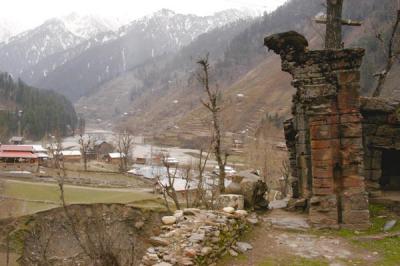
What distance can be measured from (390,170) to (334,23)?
701 cm

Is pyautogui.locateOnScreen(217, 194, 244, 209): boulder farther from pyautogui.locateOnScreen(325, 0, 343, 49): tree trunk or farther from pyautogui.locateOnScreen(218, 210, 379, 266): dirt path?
pyautogui.locateOnScreen(325, 0, 343, 49): tree trunk

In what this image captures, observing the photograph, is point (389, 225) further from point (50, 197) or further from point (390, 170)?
point (50, 197)

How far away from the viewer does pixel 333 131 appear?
16.1 meters

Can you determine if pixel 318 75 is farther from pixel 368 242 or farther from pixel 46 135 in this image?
pixel 46 135

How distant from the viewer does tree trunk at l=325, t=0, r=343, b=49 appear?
21031 millimetres

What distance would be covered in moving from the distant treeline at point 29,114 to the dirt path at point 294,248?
116m

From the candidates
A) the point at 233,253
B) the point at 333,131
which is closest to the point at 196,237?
the point at 233,253

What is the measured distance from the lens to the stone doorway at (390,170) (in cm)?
1967

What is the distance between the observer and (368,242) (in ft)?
45.8

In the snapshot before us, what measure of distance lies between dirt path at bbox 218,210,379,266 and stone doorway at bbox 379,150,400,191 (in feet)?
18.3

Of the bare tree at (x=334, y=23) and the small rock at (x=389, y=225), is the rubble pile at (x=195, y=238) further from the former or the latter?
the bare tree at (x=334, y=23)

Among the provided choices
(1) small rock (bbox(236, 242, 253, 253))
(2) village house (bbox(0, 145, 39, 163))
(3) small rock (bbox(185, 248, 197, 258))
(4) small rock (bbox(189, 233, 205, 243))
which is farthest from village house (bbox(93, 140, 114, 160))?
(3) small rock (bbox(185, 248, 197, 258))

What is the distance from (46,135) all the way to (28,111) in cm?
1582

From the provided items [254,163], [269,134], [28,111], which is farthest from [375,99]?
[28,111]
